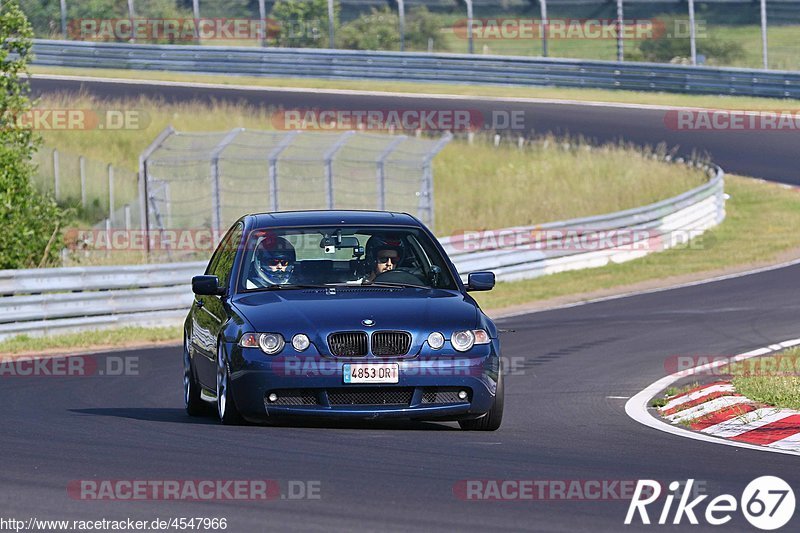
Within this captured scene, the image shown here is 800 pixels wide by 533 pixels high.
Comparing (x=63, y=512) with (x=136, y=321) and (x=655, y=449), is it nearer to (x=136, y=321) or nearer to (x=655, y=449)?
(x=655, y=449)

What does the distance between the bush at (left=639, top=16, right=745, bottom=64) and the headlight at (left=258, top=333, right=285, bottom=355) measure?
4104 cm

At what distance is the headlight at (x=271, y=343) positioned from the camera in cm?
980

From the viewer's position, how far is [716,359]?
51.5 ft

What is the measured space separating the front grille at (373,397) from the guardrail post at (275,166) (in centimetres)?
1520


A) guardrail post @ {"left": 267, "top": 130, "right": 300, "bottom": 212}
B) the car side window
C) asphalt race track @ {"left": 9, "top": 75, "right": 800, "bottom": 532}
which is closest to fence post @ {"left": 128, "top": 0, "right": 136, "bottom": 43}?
guardrail post @ {"left": 267, "top": 130, "right": 300, "bottom": 212}

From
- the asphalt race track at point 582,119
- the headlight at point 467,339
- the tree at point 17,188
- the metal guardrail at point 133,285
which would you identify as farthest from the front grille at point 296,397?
the asphalt race track at point 582,119

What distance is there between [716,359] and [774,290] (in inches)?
277

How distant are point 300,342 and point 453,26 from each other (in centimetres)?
4559

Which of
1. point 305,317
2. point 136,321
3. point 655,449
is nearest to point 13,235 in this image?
point 136,321

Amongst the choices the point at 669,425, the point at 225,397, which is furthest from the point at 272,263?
the point at 669,425

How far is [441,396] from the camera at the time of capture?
32.4 ft

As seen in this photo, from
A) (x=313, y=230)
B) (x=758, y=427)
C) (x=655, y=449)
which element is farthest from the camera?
(x=313, y=230)

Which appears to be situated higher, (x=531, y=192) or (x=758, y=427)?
(x=758, y=427)

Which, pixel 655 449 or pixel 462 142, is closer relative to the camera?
pixel 655 449
